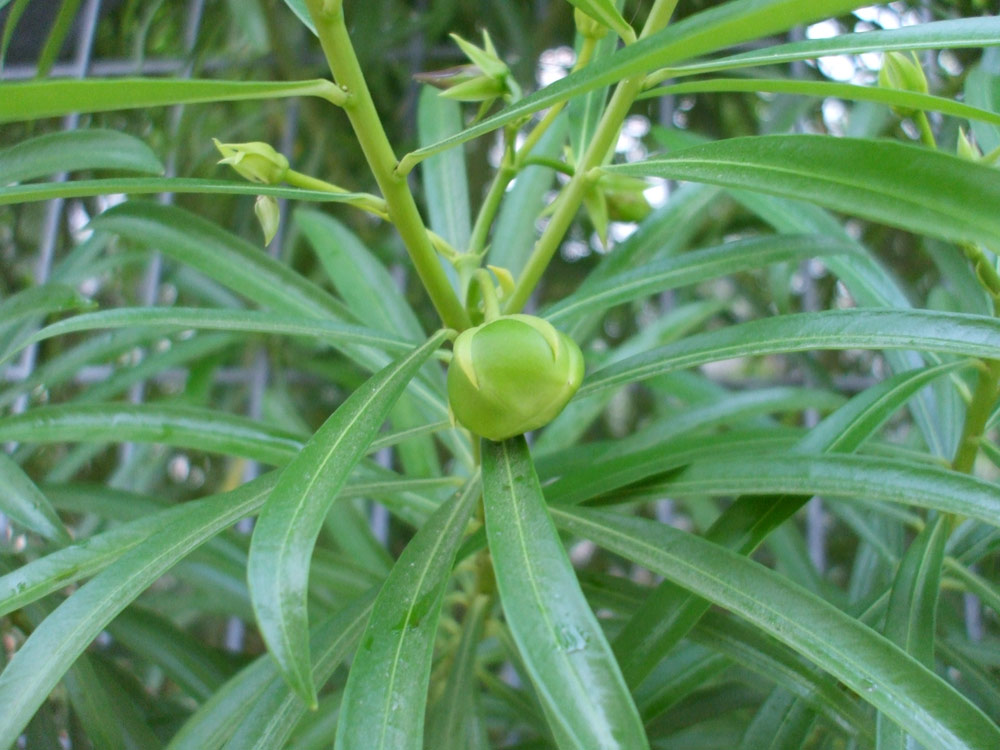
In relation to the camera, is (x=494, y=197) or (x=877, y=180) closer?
(x=877, y=180)

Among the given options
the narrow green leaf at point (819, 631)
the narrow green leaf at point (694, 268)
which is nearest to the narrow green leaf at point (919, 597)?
the narrow green leaf at point (819, 631)

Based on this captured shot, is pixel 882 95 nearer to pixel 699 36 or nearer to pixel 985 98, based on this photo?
pixel 699 36

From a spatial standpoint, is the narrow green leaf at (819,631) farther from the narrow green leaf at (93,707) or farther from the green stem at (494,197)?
the narrow green leaf at (93,707)

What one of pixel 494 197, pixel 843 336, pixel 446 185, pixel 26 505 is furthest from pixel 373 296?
pixel 843 336

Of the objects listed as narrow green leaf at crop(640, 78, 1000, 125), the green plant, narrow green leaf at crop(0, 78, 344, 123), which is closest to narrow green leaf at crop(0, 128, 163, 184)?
the green plant

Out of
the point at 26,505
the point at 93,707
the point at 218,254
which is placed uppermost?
the point at 218,254

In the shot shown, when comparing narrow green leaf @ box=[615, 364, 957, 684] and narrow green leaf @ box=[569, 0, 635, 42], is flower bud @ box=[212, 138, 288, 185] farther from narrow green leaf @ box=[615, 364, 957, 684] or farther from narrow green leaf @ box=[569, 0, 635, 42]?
narrow green leaf @ box=[615, 364, 957, 684]
